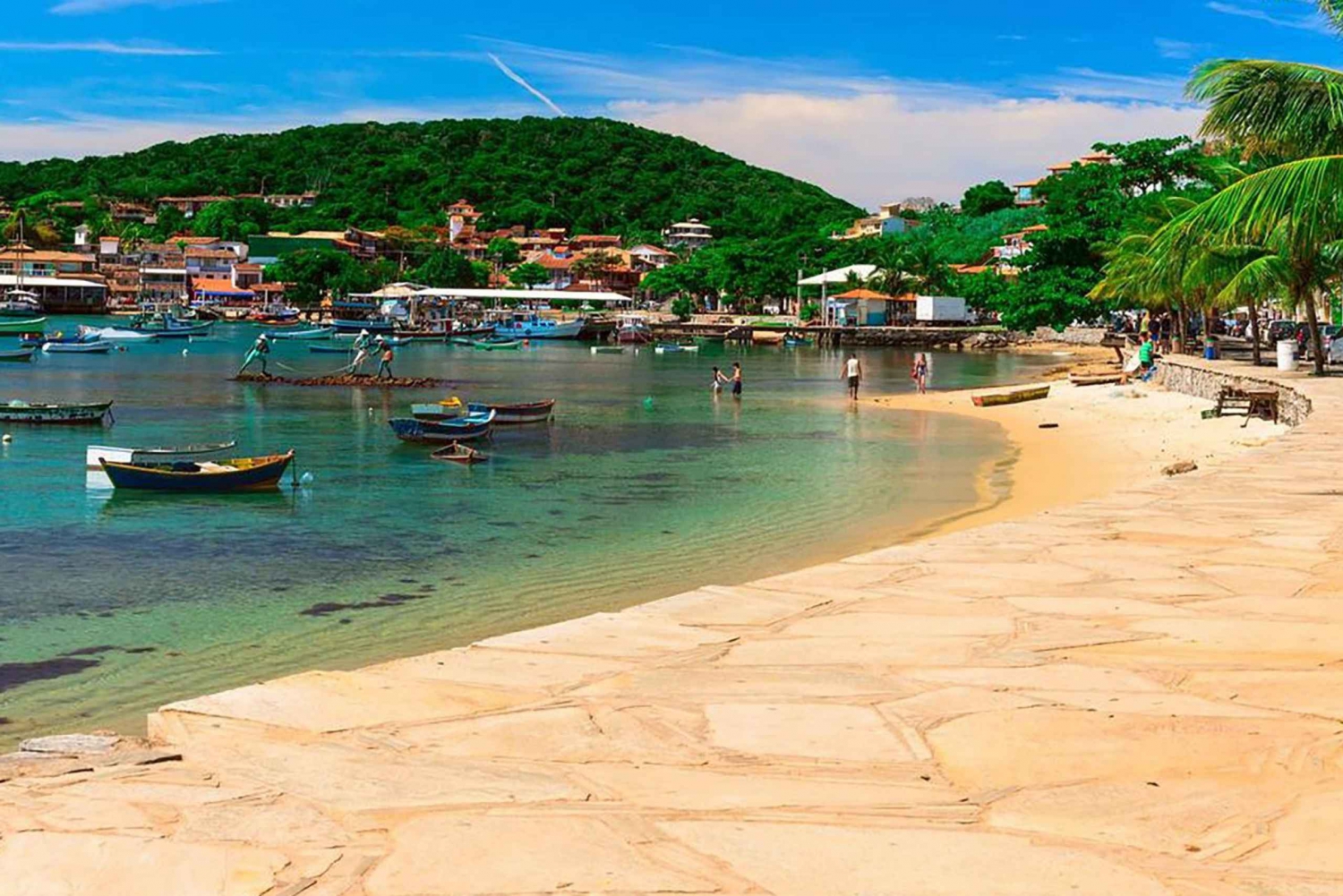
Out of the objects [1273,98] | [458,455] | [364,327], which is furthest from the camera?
[364,327]

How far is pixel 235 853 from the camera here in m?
4.38

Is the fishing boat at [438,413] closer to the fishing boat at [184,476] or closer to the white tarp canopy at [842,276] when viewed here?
the fishing boat at [184,476]

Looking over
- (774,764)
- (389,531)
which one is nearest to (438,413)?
(389,531)

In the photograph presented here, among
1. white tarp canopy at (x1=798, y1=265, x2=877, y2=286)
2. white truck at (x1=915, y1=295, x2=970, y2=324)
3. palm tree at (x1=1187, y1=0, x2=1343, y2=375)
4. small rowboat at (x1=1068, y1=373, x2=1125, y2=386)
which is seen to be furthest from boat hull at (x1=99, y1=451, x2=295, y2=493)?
white truck at (x1=915, y1=295, x2=970, y2=324)

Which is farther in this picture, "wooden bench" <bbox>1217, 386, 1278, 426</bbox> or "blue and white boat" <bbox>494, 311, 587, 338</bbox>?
"blue and white boat" <bbox>494, 311, 587, 338</bbox>

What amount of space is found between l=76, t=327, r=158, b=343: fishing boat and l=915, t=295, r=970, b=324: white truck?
63.2 meters

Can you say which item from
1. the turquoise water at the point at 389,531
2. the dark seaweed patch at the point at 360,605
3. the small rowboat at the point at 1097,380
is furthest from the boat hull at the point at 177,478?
the small rowboat at the point at 1097,380

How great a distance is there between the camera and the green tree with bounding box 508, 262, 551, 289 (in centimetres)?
18288

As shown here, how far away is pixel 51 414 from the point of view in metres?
38.3

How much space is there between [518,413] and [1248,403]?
1878 centimetres

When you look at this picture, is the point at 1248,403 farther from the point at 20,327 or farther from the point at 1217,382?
the point at 20,327

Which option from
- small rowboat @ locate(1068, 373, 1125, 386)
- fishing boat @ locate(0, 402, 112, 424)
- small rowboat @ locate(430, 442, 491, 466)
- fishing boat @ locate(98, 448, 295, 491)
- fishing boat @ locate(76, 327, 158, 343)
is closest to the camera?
fishing boat @ locate(98, 448, 295, 491)

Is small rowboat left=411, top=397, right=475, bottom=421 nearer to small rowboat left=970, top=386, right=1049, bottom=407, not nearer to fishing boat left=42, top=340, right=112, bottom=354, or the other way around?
small rowboat left=970, top=386, right=1049, bottom=407

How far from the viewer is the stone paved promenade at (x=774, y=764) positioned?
4.29 metres
